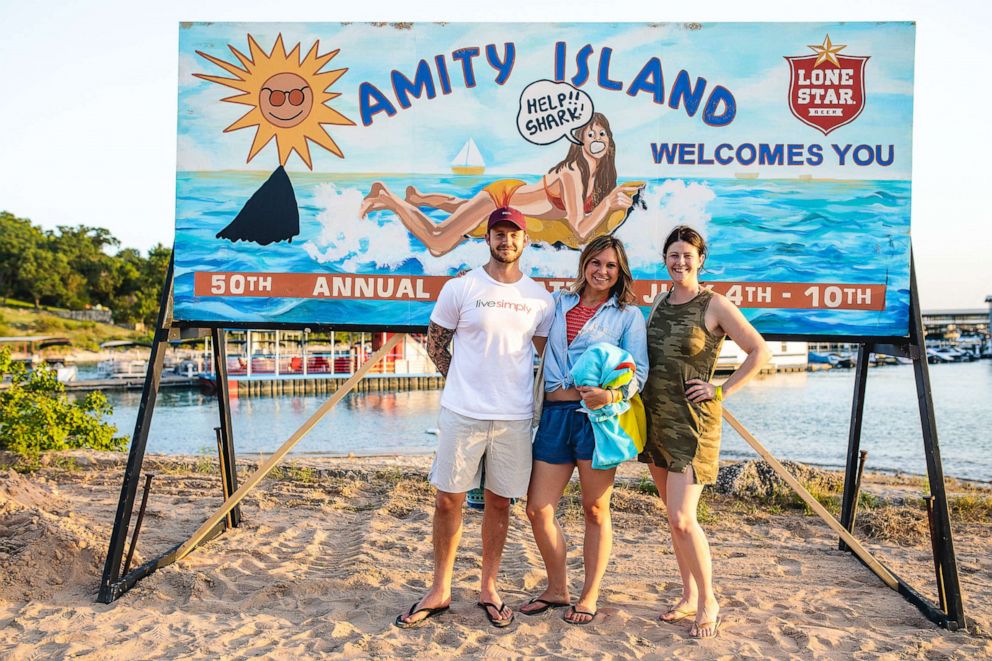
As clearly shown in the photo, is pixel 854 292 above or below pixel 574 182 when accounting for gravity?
below

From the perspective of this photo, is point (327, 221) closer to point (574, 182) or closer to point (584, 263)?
point (574, 182)

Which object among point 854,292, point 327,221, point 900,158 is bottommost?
point 854,292

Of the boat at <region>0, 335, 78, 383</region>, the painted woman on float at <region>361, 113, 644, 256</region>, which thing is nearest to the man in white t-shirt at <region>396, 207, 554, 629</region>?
the painted woman on float at <region>361, 113, 644, 256</region>

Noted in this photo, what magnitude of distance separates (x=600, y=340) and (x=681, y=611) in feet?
4.65

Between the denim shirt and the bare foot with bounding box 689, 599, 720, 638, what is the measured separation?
108 centimetres

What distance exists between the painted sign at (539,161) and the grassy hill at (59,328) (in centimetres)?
5304

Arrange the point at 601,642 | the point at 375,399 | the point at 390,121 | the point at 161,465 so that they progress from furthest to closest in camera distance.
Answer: the point at 375,399 < the point at 161,465 < the point at 390,121 < the point at 601,642

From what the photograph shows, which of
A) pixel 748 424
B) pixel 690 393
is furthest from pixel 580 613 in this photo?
pixel 748 424

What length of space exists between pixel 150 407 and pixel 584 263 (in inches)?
103

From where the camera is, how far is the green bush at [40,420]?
29.3 feet

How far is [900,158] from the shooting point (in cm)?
445

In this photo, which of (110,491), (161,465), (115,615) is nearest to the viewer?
(115,615)

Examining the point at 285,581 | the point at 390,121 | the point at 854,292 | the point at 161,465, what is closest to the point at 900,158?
the point at 854,292

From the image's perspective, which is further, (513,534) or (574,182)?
(513,534)
